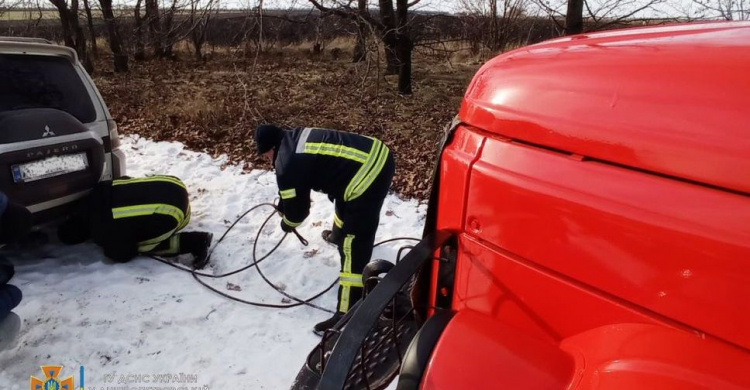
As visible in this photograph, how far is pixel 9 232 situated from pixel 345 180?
2.06m

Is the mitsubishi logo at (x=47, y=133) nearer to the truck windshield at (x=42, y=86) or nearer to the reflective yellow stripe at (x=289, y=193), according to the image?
the truck windshield at (x=42, y=86)

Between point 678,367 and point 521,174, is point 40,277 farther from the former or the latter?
point 678,367

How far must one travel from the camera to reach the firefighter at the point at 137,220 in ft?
13.3

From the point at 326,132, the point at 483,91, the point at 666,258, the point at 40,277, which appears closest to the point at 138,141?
the point at 40,277

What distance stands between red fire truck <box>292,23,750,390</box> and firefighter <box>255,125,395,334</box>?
5.69ft

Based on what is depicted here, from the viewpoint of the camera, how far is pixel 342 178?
136 inches

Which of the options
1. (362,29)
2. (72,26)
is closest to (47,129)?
(362,29)

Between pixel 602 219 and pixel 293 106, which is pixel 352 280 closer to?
pixel 602 219

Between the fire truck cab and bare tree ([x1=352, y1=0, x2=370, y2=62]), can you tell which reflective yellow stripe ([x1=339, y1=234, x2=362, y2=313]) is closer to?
the fire truck cab

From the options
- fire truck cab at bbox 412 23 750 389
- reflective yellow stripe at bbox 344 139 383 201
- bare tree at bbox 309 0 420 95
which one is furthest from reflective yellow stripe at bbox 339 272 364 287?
bare tree at bbox 309 0 420 95

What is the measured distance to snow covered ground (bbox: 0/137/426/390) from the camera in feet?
10.1

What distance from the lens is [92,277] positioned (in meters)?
4.02

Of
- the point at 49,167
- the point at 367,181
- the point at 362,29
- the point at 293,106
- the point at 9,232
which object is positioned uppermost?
the point at 362,29

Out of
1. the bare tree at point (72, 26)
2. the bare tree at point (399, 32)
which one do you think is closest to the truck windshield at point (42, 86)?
the bare tree at point (399, 32)
